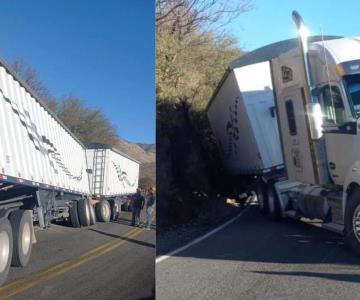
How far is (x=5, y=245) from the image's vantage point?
8.63 feet

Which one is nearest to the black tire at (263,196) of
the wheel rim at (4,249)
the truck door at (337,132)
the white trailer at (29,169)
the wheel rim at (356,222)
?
the truck door at (337,132)

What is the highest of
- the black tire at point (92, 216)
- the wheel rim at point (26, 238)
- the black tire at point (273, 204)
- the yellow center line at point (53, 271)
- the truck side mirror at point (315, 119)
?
the truck side mirror at point (315, 119)

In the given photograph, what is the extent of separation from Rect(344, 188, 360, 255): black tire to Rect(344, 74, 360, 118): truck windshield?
1285 millimetres

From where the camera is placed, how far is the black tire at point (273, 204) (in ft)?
48.6

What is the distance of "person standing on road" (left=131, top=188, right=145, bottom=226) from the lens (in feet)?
10.1

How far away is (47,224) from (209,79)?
25.9 m

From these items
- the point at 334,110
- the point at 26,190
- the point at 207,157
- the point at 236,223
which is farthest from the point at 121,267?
the point at 207,157

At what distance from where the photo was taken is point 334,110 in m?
9.88

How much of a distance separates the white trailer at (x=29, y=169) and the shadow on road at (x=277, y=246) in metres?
5.46

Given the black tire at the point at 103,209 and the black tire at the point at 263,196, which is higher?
the black tire at the point at 263,196

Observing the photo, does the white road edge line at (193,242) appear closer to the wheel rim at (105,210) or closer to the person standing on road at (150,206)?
the wheel rim at (105,210)

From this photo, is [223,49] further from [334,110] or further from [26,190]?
[26,190]

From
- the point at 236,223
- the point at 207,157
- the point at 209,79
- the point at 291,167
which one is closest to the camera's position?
the point at 291,167

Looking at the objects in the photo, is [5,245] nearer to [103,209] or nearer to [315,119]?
[103,209]
